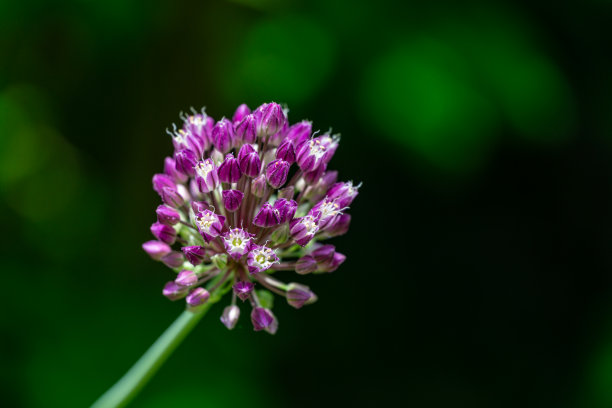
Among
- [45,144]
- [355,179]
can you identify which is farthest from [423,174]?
[45,144]

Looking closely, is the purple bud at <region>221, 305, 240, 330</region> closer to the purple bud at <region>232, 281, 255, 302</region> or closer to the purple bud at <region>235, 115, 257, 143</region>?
the purple bud at <region>232, 281, 255, 302</region>

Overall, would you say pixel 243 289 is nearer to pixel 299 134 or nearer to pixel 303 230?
pixel 303 230

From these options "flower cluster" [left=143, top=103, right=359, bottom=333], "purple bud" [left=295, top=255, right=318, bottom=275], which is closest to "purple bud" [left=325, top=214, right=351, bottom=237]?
"flower cluster" [left=143, top=103, right=359, bottom=333]

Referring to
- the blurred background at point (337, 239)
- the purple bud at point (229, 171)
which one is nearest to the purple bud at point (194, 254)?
the purple bud at point (229, 171)

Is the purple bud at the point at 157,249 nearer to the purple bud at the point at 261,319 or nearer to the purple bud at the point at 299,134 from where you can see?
the purple bud at the point at 261,319

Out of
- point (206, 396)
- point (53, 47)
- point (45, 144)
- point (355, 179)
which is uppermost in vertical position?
point (355, 179)

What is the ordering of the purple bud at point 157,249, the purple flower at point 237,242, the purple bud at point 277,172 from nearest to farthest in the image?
the purple flower at point 237,242, the purple bud at point 277,172, the purple bud at point 157,249

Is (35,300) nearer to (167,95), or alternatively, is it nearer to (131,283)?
(131,283)
